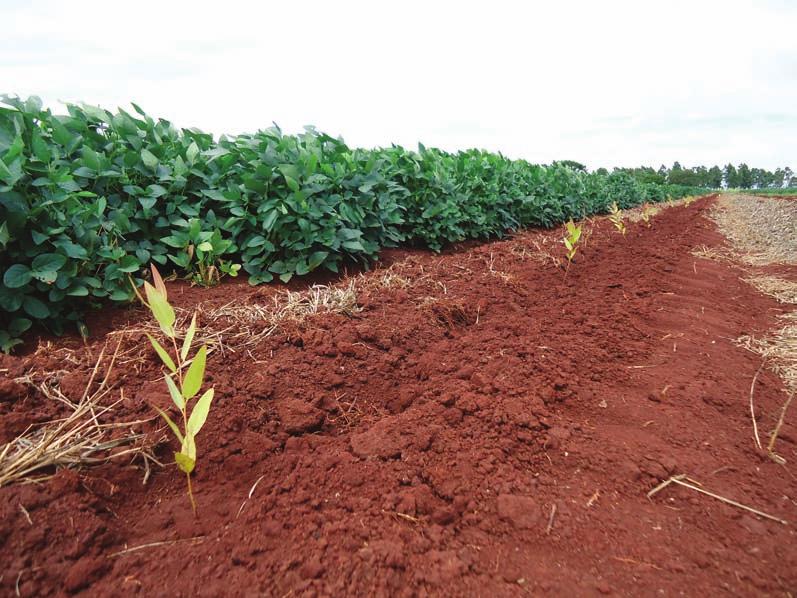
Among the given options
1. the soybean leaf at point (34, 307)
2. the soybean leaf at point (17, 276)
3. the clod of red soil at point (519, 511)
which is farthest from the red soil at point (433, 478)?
the soybean leaf at point (17, 276)

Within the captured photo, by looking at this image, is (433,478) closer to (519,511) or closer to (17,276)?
(519,511)

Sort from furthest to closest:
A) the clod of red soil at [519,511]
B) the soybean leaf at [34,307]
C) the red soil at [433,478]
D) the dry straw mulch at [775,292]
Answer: the soybean leaf at [34,307] < the dry straw mulch at [775,292] < the clod of red soil at [519,511] < the red soil at [433,478]

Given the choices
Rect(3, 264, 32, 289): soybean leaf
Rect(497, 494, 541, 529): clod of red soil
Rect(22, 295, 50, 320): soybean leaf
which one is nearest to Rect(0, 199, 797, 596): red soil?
Rect(497, 494, 541, 529): clod of red soil

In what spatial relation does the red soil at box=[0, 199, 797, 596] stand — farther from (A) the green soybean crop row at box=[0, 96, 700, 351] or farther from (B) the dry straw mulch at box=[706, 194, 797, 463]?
(A) the green soybean crop row at box=[0, 96, 700, 351]

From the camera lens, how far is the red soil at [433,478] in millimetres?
1021

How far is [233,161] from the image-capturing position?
3650mm

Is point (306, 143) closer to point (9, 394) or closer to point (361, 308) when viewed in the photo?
point (361, 308)

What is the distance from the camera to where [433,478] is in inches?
52.5

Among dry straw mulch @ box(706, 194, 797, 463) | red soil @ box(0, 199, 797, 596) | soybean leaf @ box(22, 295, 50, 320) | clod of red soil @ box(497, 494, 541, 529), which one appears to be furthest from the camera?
soybean leaf @ box(22, 295, 50, 320)

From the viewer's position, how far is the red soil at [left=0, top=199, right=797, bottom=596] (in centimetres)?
102

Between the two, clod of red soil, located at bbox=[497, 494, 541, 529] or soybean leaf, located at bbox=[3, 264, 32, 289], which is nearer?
clod of red soil, located at bbox=[497, 494, 541, 529]

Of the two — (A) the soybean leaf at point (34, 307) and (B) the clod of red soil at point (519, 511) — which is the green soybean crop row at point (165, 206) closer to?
(A) the soybean leaf at point (34, 307)

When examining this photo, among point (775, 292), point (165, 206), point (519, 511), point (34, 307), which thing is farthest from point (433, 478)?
point (775, 292)

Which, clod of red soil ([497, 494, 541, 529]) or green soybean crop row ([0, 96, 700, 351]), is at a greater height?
green soybean crop row ([0, 96, 700, 351])
